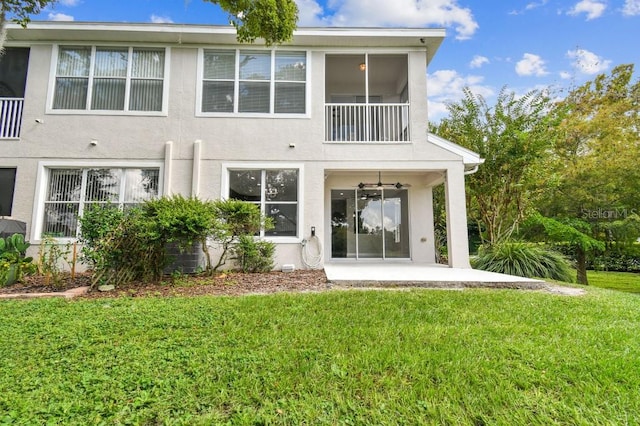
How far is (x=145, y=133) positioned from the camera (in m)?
8.13

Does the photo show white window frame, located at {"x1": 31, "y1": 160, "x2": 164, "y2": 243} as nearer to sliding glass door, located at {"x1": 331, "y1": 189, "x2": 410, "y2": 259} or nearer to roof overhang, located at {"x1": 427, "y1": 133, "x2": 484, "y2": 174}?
sliding glass door, located at {"x1": 331, "y1": 189, "x2": 410, "y2": 259}

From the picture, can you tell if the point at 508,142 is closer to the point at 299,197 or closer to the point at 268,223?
the point at 299,197

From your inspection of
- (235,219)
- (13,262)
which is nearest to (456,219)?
(235,219)

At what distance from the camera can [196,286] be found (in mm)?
5719

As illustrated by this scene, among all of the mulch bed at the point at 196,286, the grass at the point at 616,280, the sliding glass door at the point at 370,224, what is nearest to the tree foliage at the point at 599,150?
the grass at the point at 616,280

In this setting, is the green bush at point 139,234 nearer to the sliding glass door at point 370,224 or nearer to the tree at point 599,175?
the sliding glass door at point 370,224

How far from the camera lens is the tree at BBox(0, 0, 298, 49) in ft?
18.6

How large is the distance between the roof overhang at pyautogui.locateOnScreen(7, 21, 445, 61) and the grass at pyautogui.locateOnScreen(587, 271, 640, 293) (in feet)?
34.7

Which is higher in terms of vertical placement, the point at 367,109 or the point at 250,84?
the point at 250,84

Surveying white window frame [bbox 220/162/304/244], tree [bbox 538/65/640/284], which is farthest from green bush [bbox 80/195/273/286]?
tree [bbox 538/65/640/284]

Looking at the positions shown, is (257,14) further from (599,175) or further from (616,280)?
(616,280)

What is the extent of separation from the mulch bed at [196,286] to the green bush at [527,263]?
5314 millimetres

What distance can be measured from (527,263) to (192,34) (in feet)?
36.2

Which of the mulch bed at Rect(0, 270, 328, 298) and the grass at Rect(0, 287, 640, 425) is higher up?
the mulch bed at Rect(0, 270, 328, 298)
